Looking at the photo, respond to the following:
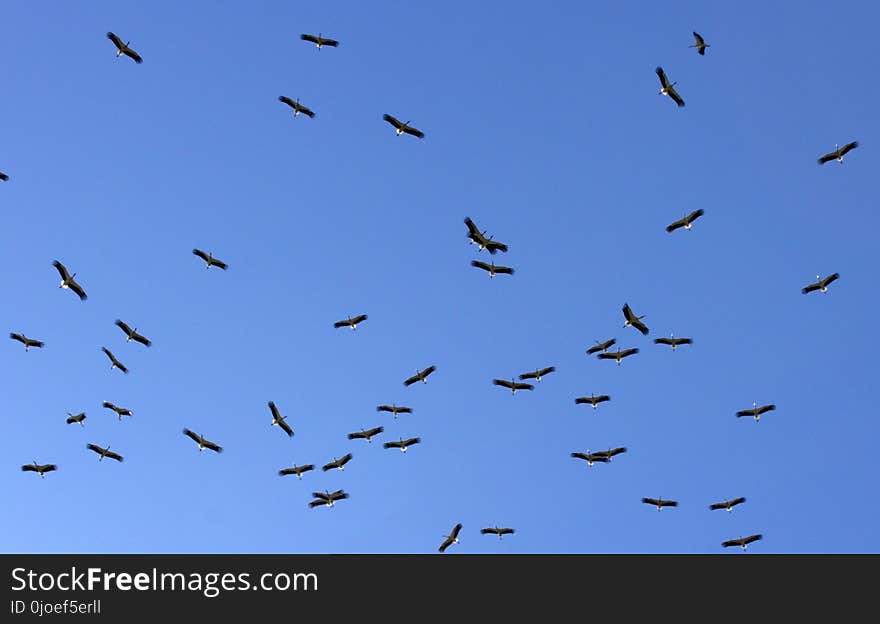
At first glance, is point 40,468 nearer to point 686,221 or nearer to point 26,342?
point 26,342

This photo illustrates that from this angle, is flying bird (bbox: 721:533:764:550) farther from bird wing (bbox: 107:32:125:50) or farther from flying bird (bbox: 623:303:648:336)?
bird wing (bbox: 107:32:125:50)

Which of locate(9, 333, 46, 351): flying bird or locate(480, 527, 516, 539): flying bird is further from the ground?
locate(9, 333, 46, 351): flying bird

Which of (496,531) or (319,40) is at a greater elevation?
(319,40)

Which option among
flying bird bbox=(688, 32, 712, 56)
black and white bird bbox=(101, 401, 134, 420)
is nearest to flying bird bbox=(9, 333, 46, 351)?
black and white bird bbox=(101, 401, 134, 420)

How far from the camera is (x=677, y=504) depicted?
315 ft

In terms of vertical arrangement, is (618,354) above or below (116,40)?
below

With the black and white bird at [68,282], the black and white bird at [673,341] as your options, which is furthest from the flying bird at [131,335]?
the black and white bird at [673,341]

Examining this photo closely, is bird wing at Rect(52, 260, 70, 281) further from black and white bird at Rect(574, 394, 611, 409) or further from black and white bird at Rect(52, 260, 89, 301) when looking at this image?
black and white bird at Rect(574, 394, 611, 409)

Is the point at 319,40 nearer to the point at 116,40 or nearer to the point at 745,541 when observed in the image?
the point at 116,40

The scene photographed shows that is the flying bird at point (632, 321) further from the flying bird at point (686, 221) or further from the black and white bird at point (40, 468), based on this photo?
the black and white bird at point (40, 468)

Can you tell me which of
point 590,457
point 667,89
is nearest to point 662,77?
point 667,89

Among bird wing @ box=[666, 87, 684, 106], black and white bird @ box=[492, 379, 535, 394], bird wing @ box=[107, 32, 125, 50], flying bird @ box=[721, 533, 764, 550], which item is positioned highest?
bird wing @ box=[107, 32, 125, 50]

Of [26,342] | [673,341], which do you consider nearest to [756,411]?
[673,341]

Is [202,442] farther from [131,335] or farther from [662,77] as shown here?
[662,77]
